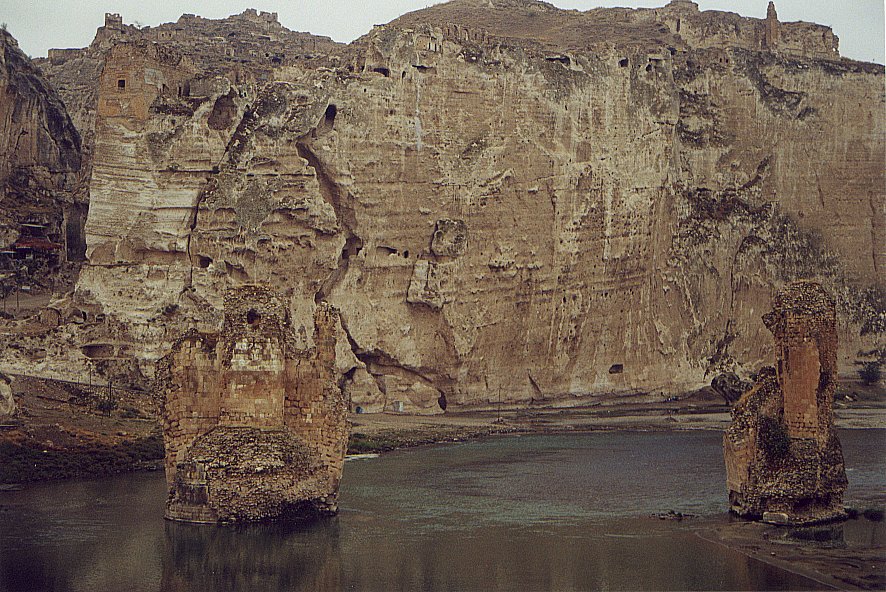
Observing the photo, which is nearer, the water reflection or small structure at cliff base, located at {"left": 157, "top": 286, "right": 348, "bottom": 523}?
the water reflection

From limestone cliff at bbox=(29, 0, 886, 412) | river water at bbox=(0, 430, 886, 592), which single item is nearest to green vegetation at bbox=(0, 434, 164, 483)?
river water at bbox=(0, 430, 886, 592)

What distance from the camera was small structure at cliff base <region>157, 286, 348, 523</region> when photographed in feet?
92.0

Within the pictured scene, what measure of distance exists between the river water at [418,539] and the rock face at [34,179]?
14.0 m

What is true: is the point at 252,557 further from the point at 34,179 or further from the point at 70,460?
the point at 34,179

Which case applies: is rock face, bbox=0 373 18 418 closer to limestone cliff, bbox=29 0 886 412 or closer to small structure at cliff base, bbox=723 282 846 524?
limestone cliff, bbox=29 0 886 412

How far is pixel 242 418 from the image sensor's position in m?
28.2

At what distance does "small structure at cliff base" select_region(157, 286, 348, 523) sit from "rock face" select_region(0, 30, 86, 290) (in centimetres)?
2026

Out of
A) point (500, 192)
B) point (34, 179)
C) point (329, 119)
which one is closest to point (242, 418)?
point (329, 119)

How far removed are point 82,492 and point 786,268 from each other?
99.5 ft

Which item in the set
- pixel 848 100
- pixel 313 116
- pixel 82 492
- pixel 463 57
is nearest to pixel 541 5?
pixel 848 100

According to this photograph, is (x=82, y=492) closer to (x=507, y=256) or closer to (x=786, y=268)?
(x=507, y=256)

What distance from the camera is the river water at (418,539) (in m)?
25.6

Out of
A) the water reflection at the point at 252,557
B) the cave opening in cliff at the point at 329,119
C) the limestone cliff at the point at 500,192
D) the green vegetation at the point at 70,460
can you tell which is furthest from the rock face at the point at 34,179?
the water reflection at the point at 252,557

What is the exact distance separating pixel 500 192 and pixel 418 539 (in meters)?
21.8
